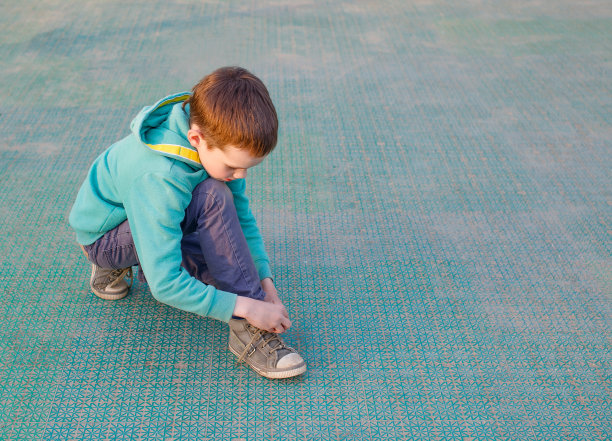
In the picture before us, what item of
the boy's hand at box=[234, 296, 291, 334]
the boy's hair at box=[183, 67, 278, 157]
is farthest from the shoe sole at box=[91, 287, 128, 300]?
the boy's hair at box=[183, 67, 278, 157]

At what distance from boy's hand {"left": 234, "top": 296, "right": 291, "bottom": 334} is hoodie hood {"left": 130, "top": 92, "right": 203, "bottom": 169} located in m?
0.27

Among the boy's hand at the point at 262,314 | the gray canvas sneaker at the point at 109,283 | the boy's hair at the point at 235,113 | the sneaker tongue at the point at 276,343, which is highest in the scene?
the boy's hair at the point at 235,113

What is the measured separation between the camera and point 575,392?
1.17m

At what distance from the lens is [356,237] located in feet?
5.18

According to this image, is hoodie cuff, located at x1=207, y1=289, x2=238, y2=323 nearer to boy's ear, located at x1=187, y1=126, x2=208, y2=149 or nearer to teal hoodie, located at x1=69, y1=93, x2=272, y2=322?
teal hoodie, located at x1=69, y1=93, x2=272, y2=322

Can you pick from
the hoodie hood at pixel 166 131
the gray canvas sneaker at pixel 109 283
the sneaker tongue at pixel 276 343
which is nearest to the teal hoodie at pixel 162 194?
the hoodie hood at pixel 166 131

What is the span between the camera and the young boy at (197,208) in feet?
3.54

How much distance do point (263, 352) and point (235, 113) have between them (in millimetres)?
459

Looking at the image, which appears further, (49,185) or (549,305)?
(49,185)

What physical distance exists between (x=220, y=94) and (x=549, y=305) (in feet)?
2.83

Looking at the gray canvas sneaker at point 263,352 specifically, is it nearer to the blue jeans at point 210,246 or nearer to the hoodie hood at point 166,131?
the blue jeans at point 210,246

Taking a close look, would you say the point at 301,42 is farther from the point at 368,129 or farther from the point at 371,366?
the point at 371,366

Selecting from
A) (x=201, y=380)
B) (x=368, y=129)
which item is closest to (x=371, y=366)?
(x=201, y=380)

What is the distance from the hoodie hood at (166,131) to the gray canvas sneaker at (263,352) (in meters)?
0.33
